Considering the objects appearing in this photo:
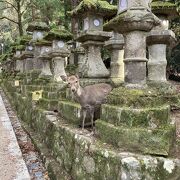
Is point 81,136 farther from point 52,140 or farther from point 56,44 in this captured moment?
point 56,44

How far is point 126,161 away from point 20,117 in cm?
807

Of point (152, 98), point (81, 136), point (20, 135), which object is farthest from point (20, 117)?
point (152, 98)

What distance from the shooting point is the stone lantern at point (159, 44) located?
17.5ft

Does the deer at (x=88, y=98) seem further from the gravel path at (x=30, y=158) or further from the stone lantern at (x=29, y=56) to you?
the stone lantern at (x=29, y=56)

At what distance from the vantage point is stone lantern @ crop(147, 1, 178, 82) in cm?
534

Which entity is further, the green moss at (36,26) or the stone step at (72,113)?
the green moss at (36,26)

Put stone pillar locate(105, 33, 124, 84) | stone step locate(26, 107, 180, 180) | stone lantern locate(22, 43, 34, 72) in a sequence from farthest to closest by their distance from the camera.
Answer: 1. stone lantern locate(22, 43, 34, 72)
2. stone pillar locate(105, 33, 124, 84)
3. stone step locate(26, 107, 180, 180)

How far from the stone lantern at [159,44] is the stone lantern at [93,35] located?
3.32 feet

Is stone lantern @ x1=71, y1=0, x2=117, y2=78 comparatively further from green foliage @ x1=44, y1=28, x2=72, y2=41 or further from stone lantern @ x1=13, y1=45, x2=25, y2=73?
stone lantern @ x1=13, y1=45, x2=25, y2=73

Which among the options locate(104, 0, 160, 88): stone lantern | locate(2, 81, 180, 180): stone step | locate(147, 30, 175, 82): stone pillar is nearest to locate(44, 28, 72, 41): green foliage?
locate(147, 30, 175, 82): stone pillar

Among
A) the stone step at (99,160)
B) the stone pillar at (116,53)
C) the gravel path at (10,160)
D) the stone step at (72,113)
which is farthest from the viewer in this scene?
the stone pillar at (116,53)

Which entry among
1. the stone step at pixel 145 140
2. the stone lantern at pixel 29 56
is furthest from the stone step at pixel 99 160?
the stone lantern at pixel 29 56

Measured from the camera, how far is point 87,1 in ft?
19.6

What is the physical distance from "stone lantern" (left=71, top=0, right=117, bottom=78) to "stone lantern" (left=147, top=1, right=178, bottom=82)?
1.01 meters
